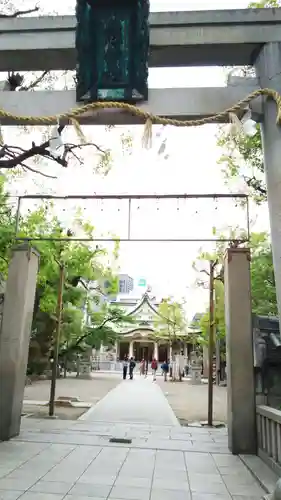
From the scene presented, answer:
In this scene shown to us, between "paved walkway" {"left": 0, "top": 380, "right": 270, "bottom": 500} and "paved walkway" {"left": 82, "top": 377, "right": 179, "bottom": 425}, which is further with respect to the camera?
"paved walkway" {"left": 82, "top": 377, "right": 179, "bottom": 425}

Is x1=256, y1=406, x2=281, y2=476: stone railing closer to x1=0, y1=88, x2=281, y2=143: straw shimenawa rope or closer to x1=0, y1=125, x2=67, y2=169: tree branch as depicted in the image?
x1=0, y1=88, x2=281, y2=143: straw shimenawa rope

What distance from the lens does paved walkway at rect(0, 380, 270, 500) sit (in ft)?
14.5

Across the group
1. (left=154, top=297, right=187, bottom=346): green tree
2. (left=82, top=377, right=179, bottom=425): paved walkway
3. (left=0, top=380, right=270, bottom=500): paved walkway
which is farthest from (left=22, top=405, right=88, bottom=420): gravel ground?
(left=154, top=297, right=187, bottom=346): green tree

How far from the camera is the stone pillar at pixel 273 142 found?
3443 millimetres

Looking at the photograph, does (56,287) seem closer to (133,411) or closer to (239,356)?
(133,411)

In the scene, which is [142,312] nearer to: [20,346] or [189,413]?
[189,413]

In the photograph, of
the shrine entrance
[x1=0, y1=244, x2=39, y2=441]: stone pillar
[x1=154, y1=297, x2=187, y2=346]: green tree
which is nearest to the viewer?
[x1=0, y1=244, x2=39, y2=441]: stone pillar

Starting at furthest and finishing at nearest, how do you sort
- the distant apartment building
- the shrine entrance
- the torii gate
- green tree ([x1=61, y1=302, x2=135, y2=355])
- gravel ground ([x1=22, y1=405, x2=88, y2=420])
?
the distant apartment building < the shrine entrance < green tree ([x1=61, y1=302, x2=135, y2=355]) < gravel ground ([x1=22, y1=405, x2=88, y2=420]) < the torii gate

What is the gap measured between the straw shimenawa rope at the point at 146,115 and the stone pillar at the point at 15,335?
4.33m

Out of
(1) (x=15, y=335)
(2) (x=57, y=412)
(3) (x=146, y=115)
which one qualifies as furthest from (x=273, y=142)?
(2) (x=57, y=412)

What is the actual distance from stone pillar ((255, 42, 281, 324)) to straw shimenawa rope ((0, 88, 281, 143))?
4.3 inches

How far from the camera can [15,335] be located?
733 cm

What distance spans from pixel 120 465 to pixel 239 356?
2.59 metres

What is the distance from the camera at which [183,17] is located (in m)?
3.79
